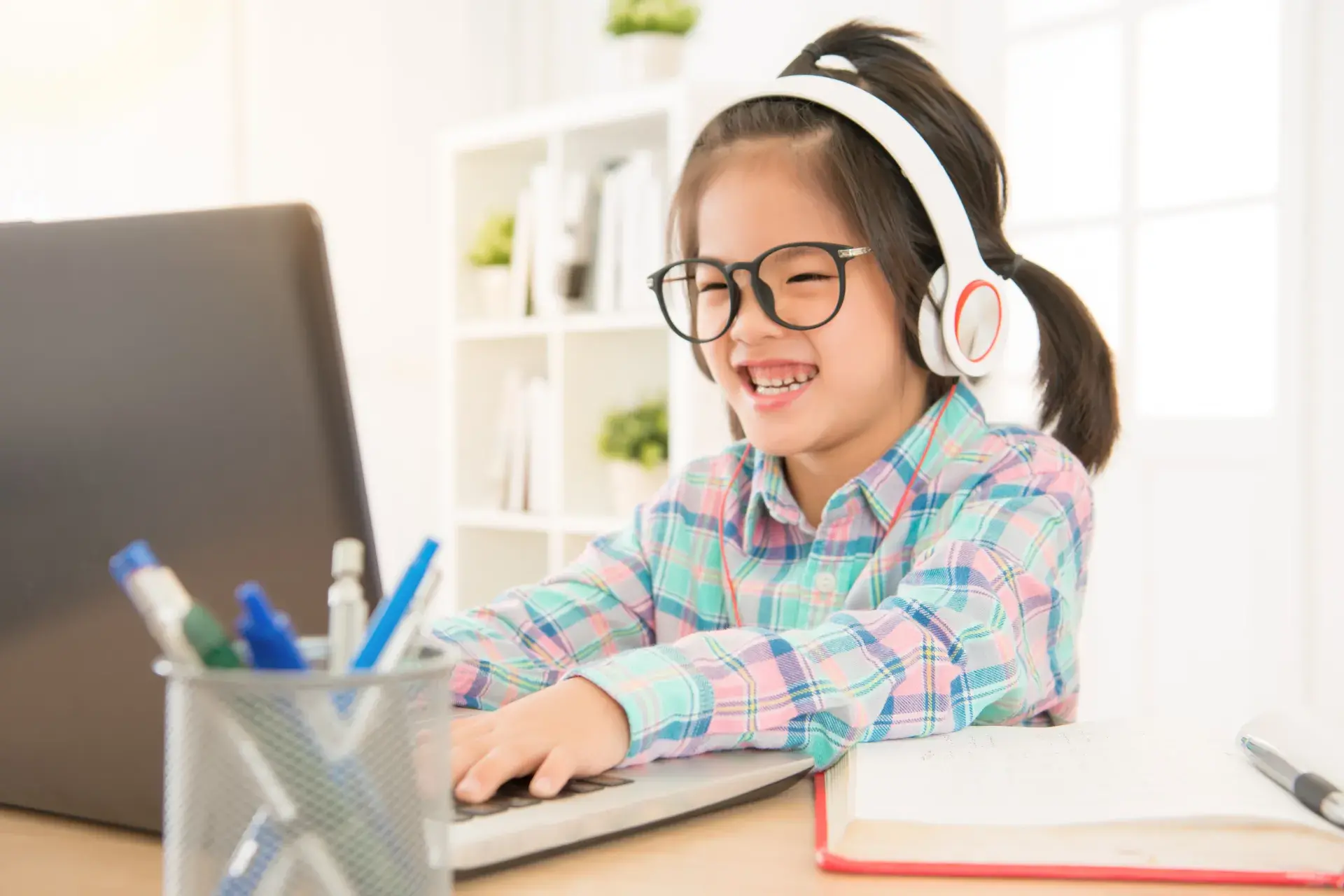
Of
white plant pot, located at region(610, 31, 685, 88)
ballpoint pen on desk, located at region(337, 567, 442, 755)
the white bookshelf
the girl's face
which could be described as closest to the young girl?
the girl's face

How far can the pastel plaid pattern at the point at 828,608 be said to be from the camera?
29.5 inches

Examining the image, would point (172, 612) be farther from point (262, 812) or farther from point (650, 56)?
point (650, 56)

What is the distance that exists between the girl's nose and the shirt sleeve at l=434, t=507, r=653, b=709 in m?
0.24

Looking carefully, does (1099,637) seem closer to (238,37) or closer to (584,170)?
(584,170)

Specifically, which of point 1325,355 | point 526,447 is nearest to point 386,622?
point 1325,355

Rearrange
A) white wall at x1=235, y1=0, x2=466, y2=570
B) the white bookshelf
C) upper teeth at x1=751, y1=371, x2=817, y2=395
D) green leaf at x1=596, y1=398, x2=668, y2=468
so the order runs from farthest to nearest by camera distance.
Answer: white wall at x1=235, y1=0, x2=466, y2=570, green leaf at x1=596, y1=398, x2=668, y2=468, the white bookshelf, upper teeth at x1=751, y1=371, x2=817, y2=395

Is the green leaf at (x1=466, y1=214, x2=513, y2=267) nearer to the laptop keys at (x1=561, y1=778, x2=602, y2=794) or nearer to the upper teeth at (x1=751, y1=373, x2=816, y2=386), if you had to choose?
the upper teeth at (x1=751, y1=373, x2=816, y2=386)

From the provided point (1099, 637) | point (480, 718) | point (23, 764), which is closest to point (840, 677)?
point (480, 718)

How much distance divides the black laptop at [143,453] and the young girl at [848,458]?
1.06 ft

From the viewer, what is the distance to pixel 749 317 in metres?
1.13

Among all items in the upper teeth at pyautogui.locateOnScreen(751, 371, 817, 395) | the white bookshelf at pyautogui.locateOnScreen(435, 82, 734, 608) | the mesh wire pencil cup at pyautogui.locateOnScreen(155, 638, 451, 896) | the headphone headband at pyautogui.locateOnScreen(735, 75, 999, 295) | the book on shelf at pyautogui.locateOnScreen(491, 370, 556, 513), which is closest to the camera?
the mesh wire pencil cup at pyautogui.locateOnScreen(155, 638, 451, 896)

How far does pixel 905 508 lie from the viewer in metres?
1.11

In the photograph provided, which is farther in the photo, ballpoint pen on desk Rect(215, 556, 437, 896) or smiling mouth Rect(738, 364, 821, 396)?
smiling mouth Rect(738, 364, 821, 396)

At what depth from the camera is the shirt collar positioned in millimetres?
1117
